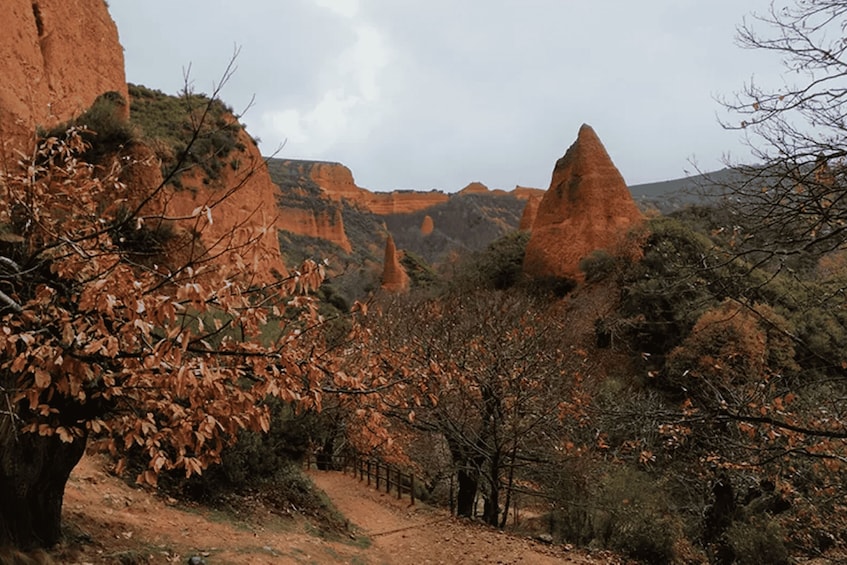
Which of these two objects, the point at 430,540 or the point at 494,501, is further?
the point at 494,501

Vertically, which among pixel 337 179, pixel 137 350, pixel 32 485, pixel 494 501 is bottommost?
pixel 494 501

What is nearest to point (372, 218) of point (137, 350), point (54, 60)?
point (54, 60)

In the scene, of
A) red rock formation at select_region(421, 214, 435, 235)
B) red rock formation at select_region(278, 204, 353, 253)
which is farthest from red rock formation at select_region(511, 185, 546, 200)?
red rock formation at select_region(278, 204, 353, 253)

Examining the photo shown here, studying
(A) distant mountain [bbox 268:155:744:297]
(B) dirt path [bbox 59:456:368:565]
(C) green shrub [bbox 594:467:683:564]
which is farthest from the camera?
(A) distant mountain [bbox 268:155:744:297]

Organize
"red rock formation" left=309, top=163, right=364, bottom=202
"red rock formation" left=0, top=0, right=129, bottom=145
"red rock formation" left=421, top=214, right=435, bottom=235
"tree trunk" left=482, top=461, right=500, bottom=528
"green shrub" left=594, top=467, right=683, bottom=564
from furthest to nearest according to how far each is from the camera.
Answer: "red rock formation" left=309, top=163, right=364, bottom=202, "red rock formation" left=421, top=214, right=435, bottom=235, "red rock formation" left=0, top=0, right=129, bottom=145, "tree trunk" left=482, top=461, right=500, bottom=528, "green shrub" left=594, top=467, right=683, bottom=564

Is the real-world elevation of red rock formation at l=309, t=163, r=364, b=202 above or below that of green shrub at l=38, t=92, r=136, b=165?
above

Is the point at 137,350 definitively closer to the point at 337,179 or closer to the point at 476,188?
the point at 337,179

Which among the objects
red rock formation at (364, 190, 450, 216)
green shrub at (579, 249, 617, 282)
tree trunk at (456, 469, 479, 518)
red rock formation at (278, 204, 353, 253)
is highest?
red rock formation at (364, 190, 450, 216)

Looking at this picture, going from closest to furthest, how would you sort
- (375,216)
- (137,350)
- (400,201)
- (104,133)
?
(137,350)
(104,133)
(375,216)
(400,201)

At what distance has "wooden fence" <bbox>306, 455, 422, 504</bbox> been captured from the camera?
49.5 ft

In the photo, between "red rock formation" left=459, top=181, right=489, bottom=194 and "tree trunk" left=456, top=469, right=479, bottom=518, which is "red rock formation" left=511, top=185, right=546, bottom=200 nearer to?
"red rock formation" left=459, top=181, right=489, bottom=194

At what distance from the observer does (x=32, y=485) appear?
4.27 metres

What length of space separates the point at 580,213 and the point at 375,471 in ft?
60.8

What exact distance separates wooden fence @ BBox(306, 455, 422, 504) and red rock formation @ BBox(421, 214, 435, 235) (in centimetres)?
8729
